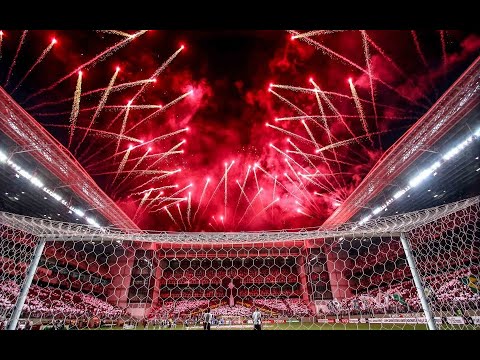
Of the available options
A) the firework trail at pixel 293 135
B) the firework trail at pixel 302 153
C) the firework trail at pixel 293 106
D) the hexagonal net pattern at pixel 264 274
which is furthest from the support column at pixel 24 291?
the firework trail at pixel 302 153

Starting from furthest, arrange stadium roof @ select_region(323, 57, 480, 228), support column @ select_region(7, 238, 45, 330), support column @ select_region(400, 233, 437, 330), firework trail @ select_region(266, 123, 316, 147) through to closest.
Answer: firework trail @ select_region(266, 123, 316, 147), stadium roof @ select_region(323, 57, 480, 228), support column @ select_region(7, 238, 45, 330), support column @ select_region(400, 233, 437, 330)

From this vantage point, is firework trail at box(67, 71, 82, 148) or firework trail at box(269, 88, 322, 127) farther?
firework trail at box(269, 88, 322, 127)

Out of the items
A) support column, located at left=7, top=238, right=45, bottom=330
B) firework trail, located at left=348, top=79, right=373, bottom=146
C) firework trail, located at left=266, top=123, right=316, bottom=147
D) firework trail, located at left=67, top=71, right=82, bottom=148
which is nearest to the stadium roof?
firework trail, located at left=348, top=79, right=373, bottom=146

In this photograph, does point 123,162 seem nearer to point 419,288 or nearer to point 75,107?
point 75,107

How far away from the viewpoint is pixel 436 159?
35.4 ft

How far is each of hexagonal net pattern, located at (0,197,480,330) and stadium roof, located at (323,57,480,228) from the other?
2136 millimetres

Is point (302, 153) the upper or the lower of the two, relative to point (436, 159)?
upper

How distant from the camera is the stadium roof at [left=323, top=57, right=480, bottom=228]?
8494mm

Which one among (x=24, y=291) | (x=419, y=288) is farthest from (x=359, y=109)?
(x=24, y=291)

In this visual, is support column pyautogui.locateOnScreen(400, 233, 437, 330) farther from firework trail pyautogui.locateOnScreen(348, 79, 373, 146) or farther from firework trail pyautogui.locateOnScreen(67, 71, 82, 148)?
firework trail pyautogui.locateOnScreen(67, 71, 82, 148)

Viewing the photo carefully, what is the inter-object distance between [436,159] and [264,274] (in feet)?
48.7
